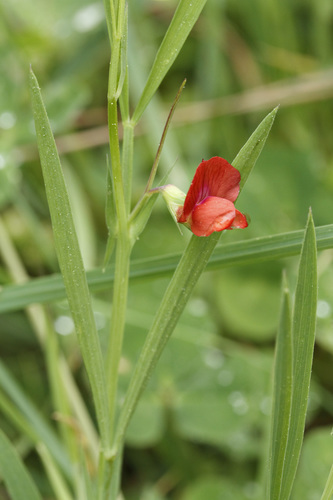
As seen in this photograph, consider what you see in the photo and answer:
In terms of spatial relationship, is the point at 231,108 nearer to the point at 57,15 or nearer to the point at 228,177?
the point at 57,15

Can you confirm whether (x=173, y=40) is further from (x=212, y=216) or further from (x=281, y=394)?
(x=281, y=394)

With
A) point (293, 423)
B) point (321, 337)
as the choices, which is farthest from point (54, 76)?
point (293, 423)

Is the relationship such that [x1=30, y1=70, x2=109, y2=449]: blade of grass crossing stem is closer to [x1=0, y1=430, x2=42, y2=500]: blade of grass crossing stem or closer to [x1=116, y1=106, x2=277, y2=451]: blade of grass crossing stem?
[x1=116, y1=106, x2=277, y2=451]: blade of grass crossing stem

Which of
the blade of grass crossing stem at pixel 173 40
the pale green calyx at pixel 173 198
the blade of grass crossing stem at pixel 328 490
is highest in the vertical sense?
the blade of grass crossing stem at pixel 173 40

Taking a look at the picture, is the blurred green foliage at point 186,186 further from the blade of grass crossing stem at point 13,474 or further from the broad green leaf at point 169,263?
the blade of grass crossing stem at point 13,474

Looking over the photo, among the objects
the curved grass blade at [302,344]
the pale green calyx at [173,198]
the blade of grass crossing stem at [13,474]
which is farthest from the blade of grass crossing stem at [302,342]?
the blade of grass crossing stem at [13,474]

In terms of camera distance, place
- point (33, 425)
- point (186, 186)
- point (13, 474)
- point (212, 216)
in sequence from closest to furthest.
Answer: point (212, 216) < point (13, 474) < point (33, 425) < point (186, 186)

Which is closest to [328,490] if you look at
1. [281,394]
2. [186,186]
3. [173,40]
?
[281,394]
